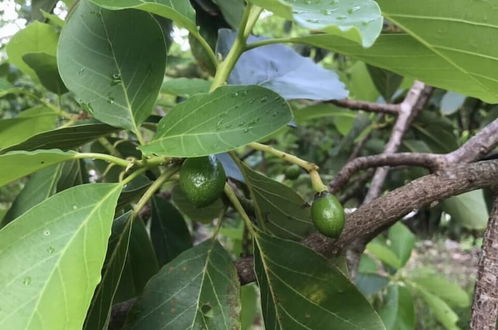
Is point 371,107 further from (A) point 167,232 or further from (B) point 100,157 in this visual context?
(B) point 100,157

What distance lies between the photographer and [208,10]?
124 centimetres

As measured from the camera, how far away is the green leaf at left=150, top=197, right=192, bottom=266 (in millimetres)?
1274

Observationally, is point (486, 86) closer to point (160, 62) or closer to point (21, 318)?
point (160, 62)

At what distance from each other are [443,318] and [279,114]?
172 cm

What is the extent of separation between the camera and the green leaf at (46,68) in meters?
1.01

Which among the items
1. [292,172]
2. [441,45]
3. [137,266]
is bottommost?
[292,172]

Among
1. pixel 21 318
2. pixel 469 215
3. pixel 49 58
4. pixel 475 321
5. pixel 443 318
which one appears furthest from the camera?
pixel 443 318

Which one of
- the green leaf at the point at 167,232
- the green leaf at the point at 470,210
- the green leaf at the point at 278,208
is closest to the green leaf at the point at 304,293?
the green leaf at the point at 278,208

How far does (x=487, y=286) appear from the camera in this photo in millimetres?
808

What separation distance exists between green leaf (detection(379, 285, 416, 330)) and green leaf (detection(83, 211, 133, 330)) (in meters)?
1.34

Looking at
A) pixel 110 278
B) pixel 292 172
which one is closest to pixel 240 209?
pixel 110 278

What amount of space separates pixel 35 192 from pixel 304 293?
0.61 m

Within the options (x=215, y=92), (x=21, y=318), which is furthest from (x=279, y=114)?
(x=21, y=318)

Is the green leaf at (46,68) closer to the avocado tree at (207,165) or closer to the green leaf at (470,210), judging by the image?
the avocado tree at (207,165)
